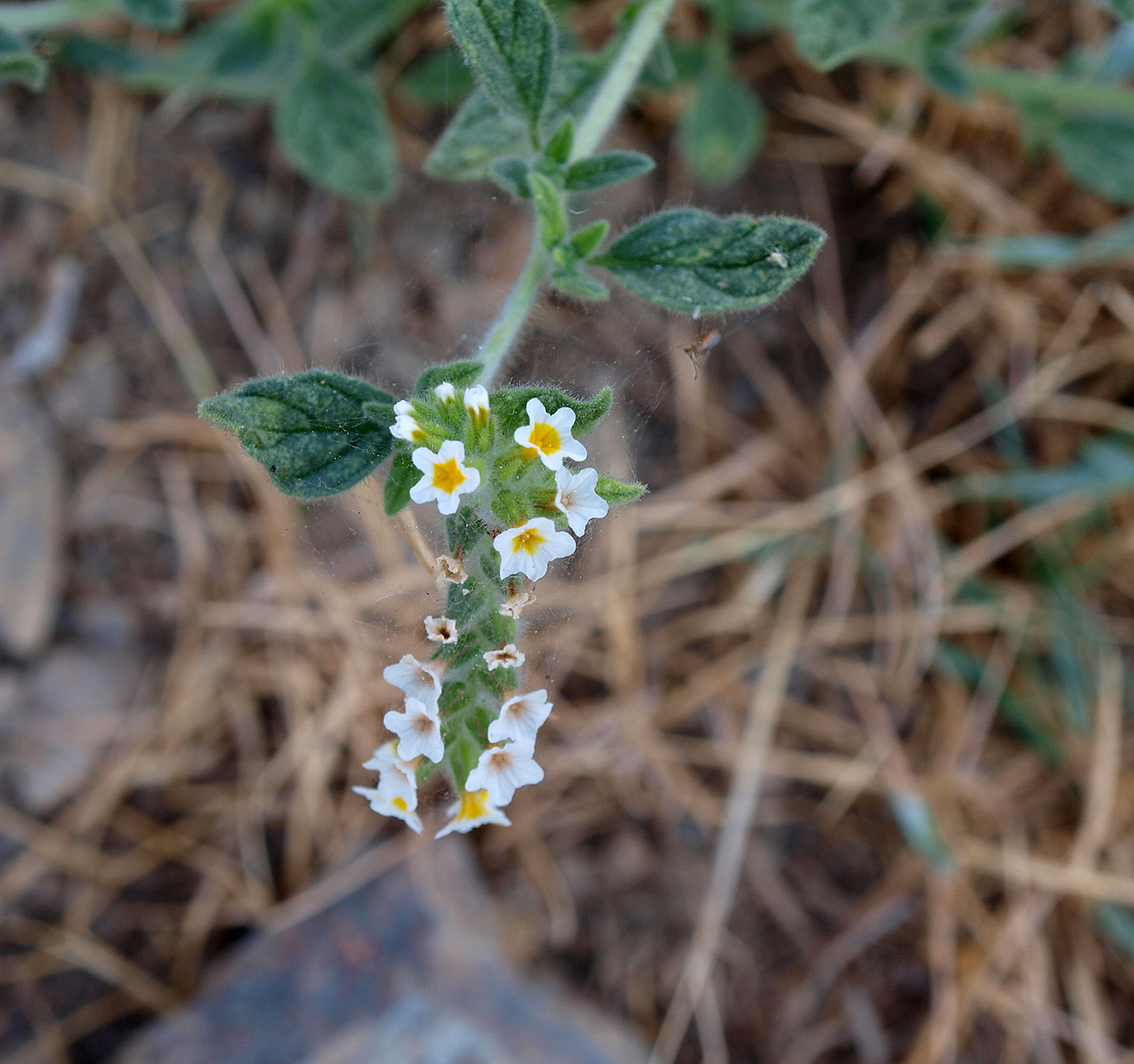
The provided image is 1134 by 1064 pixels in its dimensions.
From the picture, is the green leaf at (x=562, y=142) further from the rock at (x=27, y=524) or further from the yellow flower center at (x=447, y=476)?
the rock at (x=27, y=524)

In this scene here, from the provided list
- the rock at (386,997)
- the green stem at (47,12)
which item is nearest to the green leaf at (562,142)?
the green stem at (47,12)

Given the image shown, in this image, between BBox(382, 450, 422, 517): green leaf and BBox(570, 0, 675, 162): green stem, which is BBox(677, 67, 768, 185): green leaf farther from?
BBox(382, 450, 422, 517): green leaf

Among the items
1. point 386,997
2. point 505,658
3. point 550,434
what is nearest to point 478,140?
Result: point 550,434

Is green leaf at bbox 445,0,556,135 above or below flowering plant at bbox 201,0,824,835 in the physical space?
above

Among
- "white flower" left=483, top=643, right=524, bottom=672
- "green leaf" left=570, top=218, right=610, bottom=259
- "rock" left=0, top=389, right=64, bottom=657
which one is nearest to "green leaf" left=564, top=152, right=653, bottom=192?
"green leaf" left=570, top=218, right=610, bottom=259

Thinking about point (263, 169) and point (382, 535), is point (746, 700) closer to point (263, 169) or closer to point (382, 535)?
point (382, 535)

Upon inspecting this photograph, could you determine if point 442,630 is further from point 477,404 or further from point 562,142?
point 562,142

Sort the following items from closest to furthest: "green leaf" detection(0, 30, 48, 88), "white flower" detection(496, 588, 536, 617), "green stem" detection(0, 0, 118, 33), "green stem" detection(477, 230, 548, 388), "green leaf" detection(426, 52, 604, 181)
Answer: "white flower" detection(496, 588, 536, 617), "green stem" detection(477, 230, 548, 388), "green leaf" detection(0, 30, 48, 88), "green leaf" detection(426, 52, 604, 181), "green stem" detection(0, 0, 118, 33)
